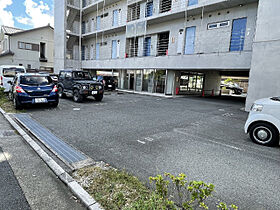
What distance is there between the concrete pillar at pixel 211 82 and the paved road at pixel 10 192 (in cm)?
1943

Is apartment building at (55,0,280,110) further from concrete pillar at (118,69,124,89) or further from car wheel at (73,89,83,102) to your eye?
car wheel at (73,89,83,102)

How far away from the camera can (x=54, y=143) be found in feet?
14.0

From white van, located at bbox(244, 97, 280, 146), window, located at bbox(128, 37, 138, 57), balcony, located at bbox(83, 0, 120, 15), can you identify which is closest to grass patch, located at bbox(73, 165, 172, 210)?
white van, located at bbox(244, 97, 280, 146)

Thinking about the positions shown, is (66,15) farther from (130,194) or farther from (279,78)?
(130,194)

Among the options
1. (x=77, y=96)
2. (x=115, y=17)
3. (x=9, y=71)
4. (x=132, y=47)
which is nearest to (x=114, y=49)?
(x=132, y=47)

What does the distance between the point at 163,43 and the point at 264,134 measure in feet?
47.8

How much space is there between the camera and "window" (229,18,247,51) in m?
12.1

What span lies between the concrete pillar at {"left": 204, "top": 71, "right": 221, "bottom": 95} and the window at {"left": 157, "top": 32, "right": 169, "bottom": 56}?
18.6ft

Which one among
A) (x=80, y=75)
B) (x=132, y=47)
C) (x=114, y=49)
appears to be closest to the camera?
(x=80, y=75)

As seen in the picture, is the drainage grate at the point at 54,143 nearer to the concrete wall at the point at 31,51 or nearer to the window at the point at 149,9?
the window at the point at 149,9

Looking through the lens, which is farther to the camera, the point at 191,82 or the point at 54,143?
the point at 191,82

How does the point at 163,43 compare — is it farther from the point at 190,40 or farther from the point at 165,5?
the point at 165,5

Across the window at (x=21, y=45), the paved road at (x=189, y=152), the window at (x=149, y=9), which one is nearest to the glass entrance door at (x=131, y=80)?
the window at (x=149, y=9)

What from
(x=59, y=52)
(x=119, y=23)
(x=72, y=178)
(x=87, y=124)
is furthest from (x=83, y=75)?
(x=59, y=52)
